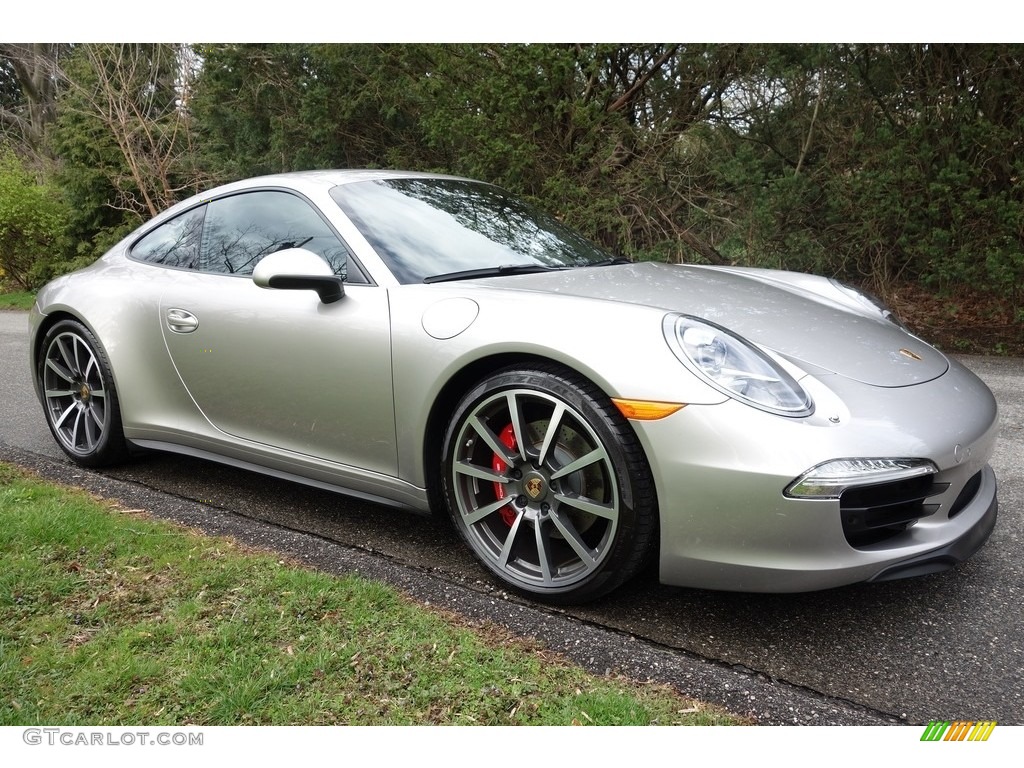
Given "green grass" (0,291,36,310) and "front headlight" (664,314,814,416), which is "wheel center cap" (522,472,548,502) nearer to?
"front headlight" (664,314,814,416)

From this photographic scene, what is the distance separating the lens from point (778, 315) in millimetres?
2781

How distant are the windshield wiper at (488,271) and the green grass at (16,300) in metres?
12.4

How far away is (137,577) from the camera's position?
2.66 metres

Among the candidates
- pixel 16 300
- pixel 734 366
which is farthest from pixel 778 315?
pixel 16 300

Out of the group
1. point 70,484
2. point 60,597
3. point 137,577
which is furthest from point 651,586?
Answer: point 70,484

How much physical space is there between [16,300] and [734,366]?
49.2ft

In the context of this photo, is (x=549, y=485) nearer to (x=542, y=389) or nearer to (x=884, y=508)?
(x=542, y=389)

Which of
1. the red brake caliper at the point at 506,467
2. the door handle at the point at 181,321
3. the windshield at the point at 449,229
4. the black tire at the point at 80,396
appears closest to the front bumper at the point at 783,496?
the red brake caliper at the point at 506,467

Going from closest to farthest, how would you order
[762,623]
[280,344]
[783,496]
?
[783,496] → [762,623] → [280,344]

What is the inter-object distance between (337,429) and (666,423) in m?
1.25

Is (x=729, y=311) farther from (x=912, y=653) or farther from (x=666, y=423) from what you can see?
(x=912, y=653)

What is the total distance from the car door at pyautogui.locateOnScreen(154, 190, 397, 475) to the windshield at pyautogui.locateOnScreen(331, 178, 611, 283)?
0.15m

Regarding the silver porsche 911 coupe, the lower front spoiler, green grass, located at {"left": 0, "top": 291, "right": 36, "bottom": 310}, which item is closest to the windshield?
the silver porsche 911 coupe

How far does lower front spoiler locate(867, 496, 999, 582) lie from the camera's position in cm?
219
